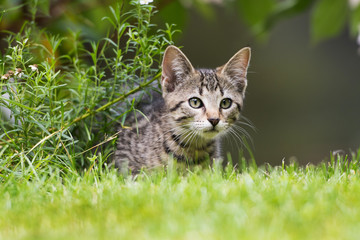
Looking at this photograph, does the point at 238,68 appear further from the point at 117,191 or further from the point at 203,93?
the point at 117,191

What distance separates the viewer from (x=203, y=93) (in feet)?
13.2

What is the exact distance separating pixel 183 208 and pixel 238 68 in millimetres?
2040

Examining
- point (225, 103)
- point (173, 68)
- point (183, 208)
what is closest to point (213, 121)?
point (225, 103)

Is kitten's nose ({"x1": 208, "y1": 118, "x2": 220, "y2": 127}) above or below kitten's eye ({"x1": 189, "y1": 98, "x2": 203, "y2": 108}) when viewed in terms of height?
below

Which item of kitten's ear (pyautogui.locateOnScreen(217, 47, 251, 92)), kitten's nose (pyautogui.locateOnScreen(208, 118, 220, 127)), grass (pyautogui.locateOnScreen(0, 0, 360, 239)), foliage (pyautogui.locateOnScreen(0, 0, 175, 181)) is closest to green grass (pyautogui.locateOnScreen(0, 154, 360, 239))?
grass (pyautogui.locateOnScreen(0, 0, 360, 239))

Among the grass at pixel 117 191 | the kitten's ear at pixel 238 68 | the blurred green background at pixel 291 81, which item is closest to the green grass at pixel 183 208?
the grass at pixel 117 191

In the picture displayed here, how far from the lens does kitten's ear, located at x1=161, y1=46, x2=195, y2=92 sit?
151 inches

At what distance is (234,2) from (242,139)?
1007 mm

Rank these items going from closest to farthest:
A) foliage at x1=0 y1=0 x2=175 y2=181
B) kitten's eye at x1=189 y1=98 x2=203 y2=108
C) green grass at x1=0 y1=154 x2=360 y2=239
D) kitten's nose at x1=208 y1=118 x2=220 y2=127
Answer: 1. green grass at x1=0 y1=154 x2=360 y2=239
2. foliage at x1=0 y1=0 x2=175 y2=181
3. kitten's nose at x1=208 y1=118 x2=220 y2=127
4. kitten's eye at x1=189 y1=98 x2=203 y2=108

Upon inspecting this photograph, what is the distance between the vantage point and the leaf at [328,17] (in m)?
3.48

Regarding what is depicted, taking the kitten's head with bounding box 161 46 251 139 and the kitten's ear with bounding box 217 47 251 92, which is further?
the kitten's ear with bounding box 217 47 251 92

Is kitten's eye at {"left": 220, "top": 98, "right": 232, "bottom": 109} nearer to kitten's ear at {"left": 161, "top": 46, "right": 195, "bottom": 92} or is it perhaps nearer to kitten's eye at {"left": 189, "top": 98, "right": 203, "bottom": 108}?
kitten's eye at {"left": 189, "top": 98, "right": 203, "bottom": 108}

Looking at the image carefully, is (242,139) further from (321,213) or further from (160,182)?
(321,213)

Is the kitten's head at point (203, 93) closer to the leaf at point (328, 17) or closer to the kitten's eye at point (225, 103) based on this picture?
the kitten's eye at point (225, 103)
